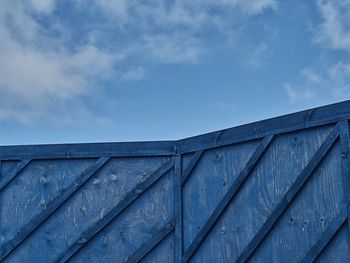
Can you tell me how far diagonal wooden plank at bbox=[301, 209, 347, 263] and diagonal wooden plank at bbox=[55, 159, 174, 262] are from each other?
2151mm

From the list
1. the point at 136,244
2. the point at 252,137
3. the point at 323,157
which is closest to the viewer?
the point at 323,157

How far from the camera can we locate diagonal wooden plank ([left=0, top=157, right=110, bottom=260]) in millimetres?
5801

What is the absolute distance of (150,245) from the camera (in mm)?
5586

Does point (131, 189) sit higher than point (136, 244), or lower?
higher

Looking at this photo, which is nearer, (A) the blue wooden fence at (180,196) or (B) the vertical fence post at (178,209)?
(A) the blue wooden fence at (180,196)

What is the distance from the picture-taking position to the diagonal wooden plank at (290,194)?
4133 mm

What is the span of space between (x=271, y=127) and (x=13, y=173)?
3.45m

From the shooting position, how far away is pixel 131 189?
5.77 m

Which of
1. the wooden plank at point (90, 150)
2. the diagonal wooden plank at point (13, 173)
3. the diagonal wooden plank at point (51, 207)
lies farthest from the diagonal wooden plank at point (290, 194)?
the diagonal wooden plank at point (13, 173)

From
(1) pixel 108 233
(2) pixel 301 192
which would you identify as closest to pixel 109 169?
(1) pixel 108 233

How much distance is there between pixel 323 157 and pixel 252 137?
91 centimetres

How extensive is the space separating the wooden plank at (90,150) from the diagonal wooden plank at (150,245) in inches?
37.4

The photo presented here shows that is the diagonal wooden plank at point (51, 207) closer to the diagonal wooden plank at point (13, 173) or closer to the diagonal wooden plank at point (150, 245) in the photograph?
the diagonal wooden plank at point (13, 173)

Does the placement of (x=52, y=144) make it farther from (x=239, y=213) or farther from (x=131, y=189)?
(x=239, y=213)
